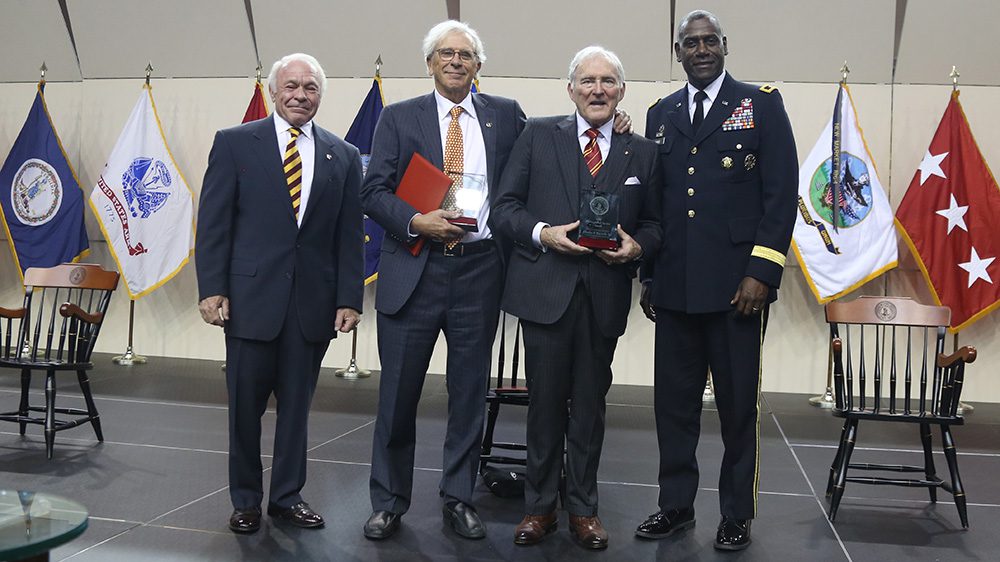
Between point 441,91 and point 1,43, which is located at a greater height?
point 1,43

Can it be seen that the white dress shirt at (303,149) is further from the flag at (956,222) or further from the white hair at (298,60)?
the flag at (956,222)

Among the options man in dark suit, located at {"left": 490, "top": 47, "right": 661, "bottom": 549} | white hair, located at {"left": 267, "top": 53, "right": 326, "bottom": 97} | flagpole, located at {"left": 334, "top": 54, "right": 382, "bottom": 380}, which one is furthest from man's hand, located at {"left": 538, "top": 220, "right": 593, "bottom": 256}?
flagpole, located at {"left": 334, "top": 54, "right": 382, "bottom": 380}

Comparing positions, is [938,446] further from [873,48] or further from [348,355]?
[348,355]

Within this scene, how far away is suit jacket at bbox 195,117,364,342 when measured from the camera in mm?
3180

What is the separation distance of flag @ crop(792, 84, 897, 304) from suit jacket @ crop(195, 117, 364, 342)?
12.9 ft

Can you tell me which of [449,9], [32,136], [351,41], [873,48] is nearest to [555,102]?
[449,9]

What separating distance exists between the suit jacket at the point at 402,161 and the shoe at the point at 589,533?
959 mm

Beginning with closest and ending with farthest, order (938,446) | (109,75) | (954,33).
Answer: (938,446) → (954,33) → (109,75)

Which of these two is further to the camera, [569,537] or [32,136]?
[32,136]

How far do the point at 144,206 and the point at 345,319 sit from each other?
14.6 ft

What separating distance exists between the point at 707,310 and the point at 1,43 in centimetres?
728

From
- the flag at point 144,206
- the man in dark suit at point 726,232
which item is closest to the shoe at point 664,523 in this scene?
the man in dark suit at point 726,232

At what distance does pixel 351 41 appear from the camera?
287 inches

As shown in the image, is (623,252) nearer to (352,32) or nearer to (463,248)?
(463,248)
